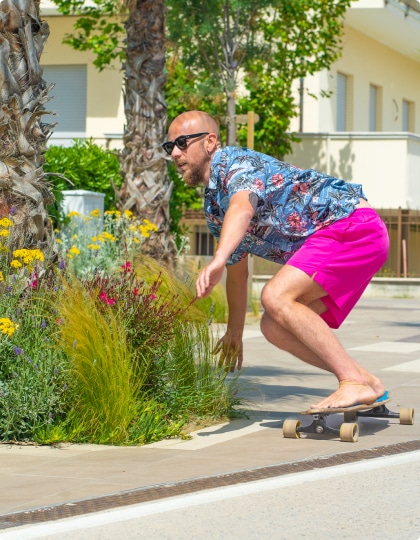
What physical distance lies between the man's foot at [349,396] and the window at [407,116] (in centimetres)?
3004

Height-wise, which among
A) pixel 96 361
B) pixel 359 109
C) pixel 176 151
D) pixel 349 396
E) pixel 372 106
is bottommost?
pixel 349 396

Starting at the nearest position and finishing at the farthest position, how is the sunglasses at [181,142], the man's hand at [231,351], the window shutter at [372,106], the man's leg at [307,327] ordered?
the man's leg at [307,327] < the sunglasses at [181,142] < the man's hand at [231,351] < the window shutter at [372,106]

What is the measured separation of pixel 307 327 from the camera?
6805 millimetres

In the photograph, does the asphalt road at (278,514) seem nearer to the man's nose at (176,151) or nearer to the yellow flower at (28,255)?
the man's nose at (176,151)

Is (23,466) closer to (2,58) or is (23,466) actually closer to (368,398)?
(368,398)

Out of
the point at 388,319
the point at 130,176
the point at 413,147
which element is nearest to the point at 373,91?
the point at 413,147

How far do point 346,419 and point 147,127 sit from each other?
9165 millimetres

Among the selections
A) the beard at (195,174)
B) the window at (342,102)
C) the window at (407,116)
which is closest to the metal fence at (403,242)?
the window at (342,102)

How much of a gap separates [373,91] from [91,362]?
28152 mm

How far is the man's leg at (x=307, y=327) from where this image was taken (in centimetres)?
680

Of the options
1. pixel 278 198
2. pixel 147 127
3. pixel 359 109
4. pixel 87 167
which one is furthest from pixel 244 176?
pixel 359 109

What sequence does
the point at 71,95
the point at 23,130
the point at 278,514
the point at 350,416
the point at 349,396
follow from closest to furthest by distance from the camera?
the point at 278,514 < the point at 349,396 < the point at 350,416 < the point at 23,130 < the point at 71,95

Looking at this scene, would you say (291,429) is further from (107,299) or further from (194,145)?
(194,145)

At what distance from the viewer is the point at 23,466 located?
6238 mm
